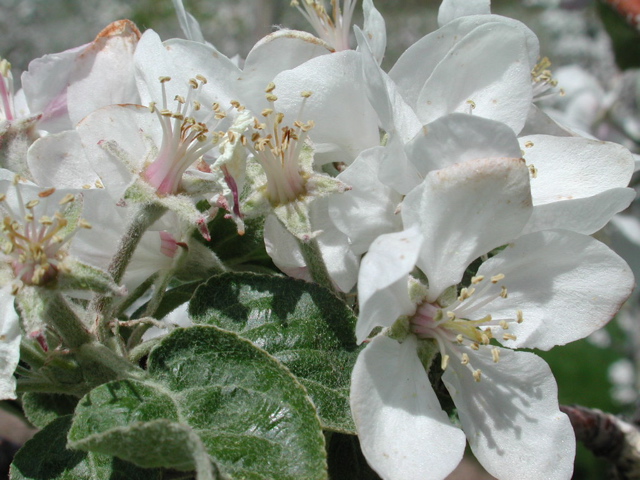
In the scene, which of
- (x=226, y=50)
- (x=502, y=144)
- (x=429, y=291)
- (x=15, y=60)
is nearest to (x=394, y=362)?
(x=429, y=291)

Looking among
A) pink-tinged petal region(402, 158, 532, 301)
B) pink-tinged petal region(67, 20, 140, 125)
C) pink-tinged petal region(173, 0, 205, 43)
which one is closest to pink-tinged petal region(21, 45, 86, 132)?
pink-tinged petal region(67, 20, 140, 125)

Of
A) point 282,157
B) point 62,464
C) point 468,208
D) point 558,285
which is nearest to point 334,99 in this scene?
point 282,157

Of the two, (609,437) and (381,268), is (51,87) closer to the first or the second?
(381,268)

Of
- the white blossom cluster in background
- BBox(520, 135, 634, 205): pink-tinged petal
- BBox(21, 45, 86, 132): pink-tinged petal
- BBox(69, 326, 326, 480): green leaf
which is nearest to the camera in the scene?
BBox(69, 326, 326, 480): green leaf

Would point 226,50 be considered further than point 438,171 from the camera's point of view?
Yes

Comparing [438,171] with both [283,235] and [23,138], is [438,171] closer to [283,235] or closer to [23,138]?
[283,235]

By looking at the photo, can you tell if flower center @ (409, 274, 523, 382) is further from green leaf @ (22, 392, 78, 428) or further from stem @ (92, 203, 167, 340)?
green leaf @ (22, 392, 78, 428)

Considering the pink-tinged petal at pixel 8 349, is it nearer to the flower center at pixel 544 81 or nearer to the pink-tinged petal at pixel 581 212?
the pink-tinged petal at pixel 581 212
